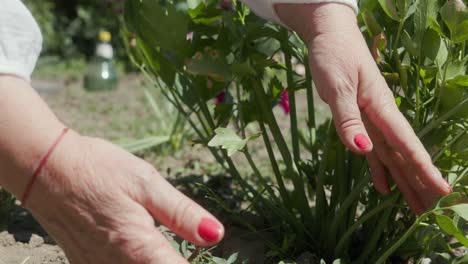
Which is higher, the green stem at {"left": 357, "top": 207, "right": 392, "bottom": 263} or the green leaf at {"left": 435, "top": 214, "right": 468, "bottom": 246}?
the green leaf at {"left": 435, "top": 214, "right": 468, "bottom": 246}

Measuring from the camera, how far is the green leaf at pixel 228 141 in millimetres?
1153

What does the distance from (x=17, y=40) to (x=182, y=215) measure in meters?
0.36

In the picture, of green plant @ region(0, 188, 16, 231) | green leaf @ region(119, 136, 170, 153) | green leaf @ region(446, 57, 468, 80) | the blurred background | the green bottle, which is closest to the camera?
green leaf @ region(446, 57, 468, 80)

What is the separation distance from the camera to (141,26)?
145 centimetres

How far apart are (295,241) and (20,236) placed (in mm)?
589

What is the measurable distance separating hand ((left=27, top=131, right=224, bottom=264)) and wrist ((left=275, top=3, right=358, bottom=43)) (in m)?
0.43

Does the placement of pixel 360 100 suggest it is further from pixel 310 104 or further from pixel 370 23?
pixel 310 104

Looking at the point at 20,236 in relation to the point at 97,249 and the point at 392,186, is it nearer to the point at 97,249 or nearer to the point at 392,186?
the point at 97,249

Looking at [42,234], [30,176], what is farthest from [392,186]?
[42,234]

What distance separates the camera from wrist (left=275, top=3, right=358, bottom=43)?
1.17m

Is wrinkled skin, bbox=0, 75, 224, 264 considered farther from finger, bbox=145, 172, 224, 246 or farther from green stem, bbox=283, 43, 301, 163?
green stem, bbox=283, 43, 301, 163

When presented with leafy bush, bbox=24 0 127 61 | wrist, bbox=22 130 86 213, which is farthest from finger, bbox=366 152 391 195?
leafy bush, bbox=24 0 127 61

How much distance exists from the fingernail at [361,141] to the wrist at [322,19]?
8.1 inches

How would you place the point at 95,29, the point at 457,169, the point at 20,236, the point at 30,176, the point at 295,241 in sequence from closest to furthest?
the point at 30,176
the point at 457,169
the point at 295,241
the point at 20,236
the point at 95,29
